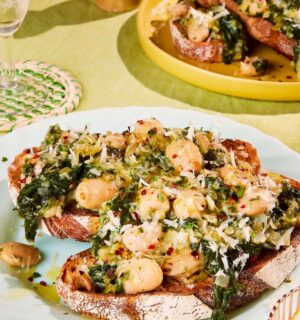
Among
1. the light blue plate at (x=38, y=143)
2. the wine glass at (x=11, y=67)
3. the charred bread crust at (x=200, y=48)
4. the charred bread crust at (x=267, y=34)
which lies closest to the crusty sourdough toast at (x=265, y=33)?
the charred bread crust at (x=267, y=34)

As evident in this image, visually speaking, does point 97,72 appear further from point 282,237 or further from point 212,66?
point 282,237

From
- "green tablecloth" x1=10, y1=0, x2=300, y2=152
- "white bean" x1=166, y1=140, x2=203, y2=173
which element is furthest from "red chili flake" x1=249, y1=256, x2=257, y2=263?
"green tablecloth" x1=10, y1=0, x2=300, y2=152

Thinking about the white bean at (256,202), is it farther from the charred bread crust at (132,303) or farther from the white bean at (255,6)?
the white bean at (255,6)

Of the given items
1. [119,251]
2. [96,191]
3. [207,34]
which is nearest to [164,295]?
A: [119,251]

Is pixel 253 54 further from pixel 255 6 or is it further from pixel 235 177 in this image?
pixel 235 177

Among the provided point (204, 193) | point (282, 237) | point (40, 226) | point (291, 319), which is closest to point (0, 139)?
point (40, 226)

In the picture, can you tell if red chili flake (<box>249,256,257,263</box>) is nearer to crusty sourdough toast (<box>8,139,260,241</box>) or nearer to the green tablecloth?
crusty sourdough toast (<box>8,139,260,241</box>)
